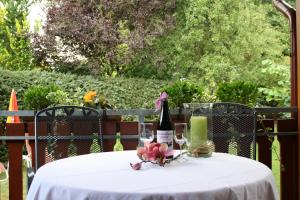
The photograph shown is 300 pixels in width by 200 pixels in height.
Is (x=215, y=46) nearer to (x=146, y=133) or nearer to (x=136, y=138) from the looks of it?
(x=136, y=138)

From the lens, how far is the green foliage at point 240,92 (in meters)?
3.11

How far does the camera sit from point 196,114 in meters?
2.02

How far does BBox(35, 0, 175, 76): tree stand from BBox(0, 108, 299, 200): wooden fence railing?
6.04 metres

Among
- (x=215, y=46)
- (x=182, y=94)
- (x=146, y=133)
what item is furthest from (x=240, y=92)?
(x=215, y=46)

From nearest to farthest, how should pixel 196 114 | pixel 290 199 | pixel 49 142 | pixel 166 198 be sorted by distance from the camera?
pixel 166 198
pixel 196 114
pixel 49 142
pixel 290 199

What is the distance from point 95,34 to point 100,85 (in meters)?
1.56

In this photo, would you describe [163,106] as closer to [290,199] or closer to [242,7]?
[290,199]

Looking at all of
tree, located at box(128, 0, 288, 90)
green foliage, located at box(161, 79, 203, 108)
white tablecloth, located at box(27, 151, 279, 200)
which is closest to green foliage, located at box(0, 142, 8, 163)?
green foliage, located at box(161, 79, 203, 108)

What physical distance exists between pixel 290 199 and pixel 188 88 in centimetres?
100

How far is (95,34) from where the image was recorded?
8852mm

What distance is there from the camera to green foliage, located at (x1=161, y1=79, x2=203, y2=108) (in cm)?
308

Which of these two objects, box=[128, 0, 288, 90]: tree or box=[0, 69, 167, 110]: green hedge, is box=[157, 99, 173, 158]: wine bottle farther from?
box=[128, 0, 288, 90]: tree

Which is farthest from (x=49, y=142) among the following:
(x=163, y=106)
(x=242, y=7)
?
(x=242, y=7)

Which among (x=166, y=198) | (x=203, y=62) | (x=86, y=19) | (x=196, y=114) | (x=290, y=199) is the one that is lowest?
(x=290, y=199)
